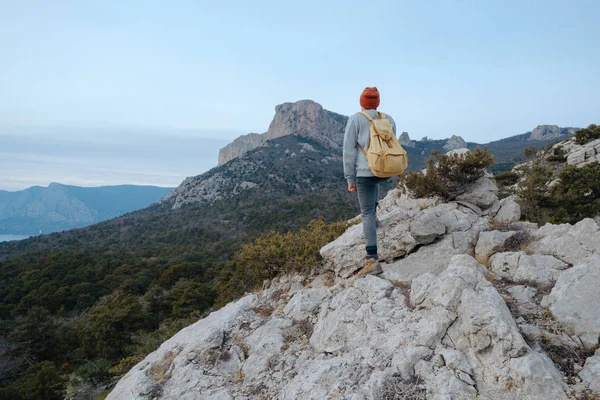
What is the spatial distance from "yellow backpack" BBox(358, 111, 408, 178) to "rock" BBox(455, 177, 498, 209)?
451cm

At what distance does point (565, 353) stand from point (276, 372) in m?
2.94

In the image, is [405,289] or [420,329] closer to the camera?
[420,329]

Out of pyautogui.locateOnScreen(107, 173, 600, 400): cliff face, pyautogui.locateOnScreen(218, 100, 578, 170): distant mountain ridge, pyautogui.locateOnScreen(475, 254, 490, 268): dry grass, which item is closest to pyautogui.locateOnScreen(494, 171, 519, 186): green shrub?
pyautogui.locateOnScreen(107, 173, 600, 400): cliff face

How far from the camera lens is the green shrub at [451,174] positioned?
798 cm

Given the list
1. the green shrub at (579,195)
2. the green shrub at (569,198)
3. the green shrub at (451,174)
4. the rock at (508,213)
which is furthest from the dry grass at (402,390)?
the green shrub at (579,195)

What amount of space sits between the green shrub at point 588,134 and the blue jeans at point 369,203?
2576 centimetres

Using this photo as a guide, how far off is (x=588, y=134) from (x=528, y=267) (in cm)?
2549

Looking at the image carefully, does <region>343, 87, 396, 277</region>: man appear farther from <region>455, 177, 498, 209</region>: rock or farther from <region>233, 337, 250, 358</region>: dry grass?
<region>455, 177, 498, 209</region>: rock

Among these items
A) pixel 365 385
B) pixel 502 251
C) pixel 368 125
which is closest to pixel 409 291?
pixel 365 385

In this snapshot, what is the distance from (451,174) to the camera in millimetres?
8141

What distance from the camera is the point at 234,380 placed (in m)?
4.09

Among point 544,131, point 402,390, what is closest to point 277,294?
point 402,390

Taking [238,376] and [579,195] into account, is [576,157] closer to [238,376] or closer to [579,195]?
[579,195]

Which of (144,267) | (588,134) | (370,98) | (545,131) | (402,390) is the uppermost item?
(545,131)
